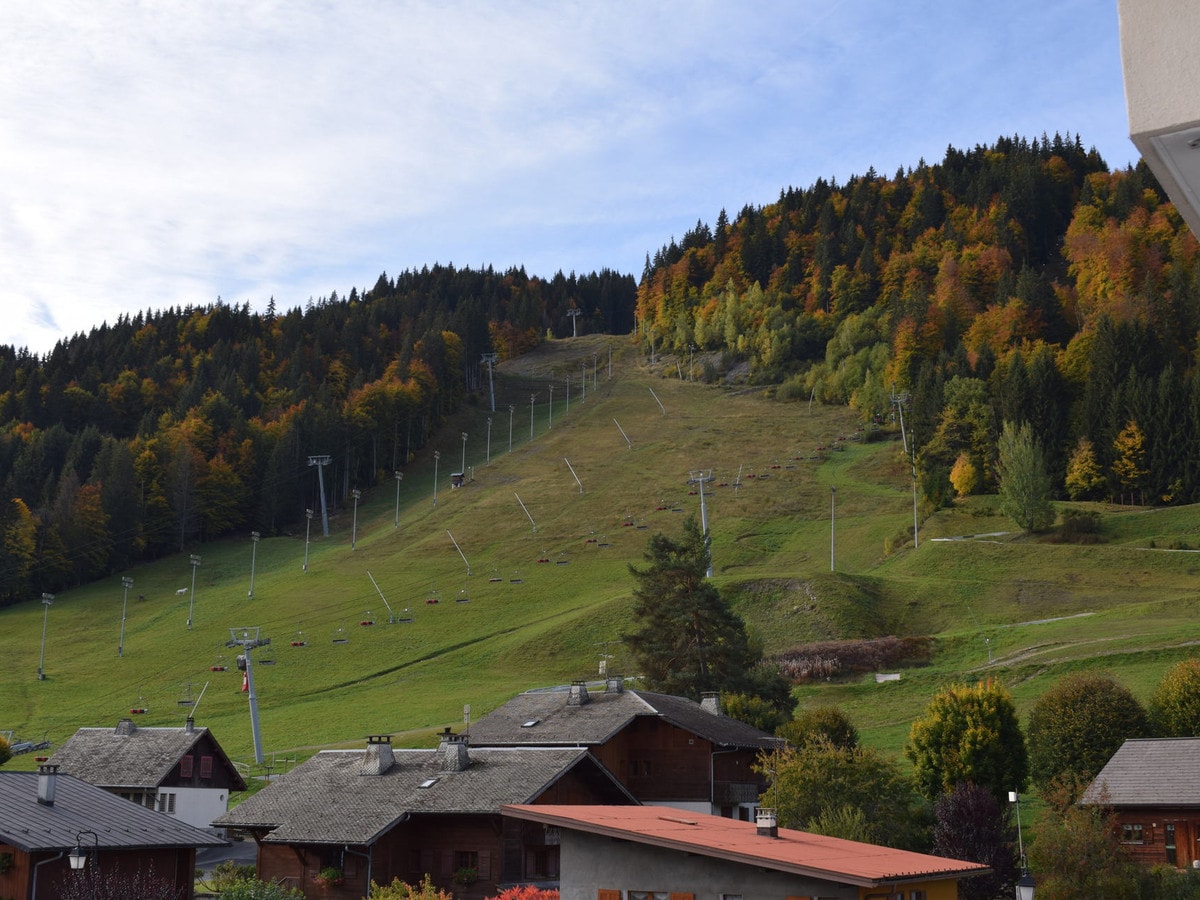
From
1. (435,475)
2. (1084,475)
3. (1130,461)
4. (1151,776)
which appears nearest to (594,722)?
(1151,776)

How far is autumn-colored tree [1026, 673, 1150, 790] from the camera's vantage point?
4772 centimetres

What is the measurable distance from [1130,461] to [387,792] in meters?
106

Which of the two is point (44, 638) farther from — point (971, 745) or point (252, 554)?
point (971, 745)

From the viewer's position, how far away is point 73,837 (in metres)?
35.2

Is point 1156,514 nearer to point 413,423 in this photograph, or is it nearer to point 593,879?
point 593,879

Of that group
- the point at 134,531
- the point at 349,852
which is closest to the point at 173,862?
the point at 349,852

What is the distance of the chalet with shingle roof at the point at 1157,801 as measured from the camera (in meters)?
39.1

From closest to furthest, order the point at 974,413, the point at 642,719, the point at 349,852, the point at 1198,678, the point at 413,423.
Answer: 1. the point at 349,852
2. the point at 1198,678
3. the point at 642,719
4. the point at 974,413
5. the point at 413,423

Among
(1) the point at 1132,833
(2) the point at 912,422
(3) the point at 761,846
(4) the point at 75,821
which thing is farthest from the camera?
(2) the point at 912,422

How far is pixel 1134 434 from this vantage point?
128375mm

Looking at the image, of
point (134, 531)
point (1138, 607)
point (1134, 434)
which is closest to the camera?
Result: point (1138, 607)

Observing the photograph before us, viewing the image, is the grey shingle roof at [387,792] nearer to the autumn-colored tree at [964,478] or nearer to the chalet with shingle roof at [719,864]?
the chalet with shingle roof at [719,864]

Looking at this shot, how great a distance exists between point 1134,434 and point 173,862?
115 meters

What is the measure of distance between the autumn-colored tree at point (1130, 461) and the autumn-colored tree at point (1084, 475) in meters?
1.99
